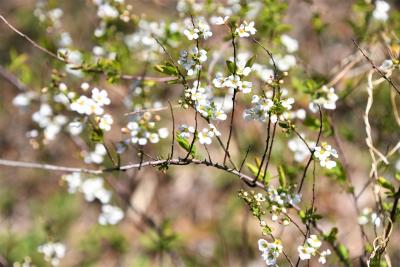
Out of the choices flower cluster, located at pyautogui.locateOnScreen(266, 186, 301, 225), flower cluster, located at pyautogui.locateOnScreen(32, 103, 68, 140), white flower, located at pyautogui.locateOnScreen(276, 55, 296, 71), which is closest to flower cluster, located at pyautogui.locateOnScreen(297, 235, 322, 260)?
flower cluster, located at pyautogui.locateOnScreen(266, 186, 301, 225)

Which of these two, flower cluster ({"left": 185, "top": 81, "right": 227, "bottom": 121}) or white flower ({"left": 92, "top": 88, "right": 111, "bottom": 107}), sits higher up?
white flower ({"left": 92, "top": 88, "right": 111, "bottom": 107})

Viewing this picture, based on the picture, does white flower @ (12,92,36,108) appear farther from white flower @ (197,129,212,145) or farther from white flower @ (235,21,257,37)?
white flower @ (235,21,257,37)

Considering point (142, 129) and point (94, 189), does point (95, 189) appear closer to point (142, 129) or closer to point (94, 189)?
point (94, 189)

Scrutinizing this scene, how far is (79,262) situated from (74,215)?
58 centimetres

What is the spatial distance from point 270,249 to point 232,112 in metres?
0.65

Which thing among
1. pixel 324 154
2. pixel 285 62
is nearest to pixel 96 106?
pixel 324 154

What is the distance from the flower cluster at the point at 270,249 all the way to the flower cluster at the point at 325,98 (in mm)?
751

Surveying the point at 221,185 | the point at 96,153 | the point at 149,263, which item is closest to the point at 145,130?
the point at 96,153

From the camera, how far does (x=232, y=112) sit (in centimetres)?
235

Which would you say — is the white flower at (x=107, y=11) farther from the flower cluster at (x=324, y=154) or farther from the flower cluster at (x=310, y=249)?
the flower cluster at (x=310, y=249)

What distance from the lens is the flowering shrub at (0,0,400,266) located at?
2.45 metres

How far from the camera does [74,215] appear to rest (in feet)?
18.5

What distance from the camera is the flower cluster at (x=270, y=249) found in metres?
2.36

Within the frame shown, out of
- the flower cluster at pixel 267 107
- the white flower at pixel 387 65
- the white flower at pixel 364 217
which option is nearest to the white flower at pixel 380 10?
the white flower at pixel 387 65
